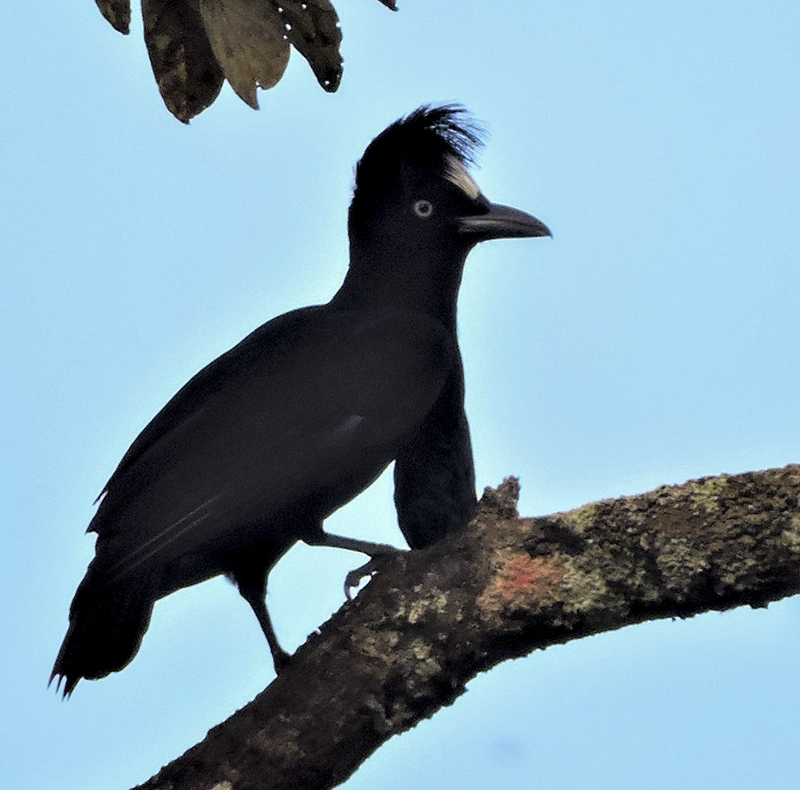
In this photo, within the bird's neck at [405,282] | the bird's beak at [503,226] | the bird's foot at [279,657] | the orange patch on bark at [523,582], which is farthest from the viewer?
the bird's beak at [503,226]

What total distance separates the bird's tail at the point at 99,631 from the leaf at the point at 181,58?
3.70 feet

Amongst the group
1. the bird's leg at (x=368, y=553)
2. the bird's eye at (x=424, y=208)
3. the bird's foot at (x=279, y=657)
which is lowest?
the bird's foot at (x=279, y=657)

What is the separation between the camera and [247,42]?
93.8 inches

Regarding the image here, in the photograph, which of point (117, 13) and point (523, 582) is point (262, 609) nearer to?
point (523, 582)

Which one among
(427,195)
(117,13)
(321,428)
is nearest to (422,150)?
(427,195)

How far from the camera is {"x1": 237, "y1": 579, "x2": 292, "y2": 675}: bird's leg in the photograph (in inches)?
132

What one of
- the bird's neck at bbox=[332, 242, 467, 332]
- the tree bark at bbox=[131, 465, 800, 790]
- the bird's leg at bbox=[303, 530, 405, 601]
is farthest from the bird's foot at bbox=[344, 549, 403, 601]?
the bird's neck at bbox=[332, 242, 467, 332]

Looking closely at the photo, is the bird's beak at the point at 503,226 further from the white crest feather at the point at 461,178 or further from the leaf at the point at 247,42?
the leaf at the point at 247,42

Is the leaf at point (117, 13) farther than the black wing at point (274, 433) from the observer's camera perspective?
No

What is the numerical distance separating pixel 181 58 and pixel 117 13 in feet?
0.55

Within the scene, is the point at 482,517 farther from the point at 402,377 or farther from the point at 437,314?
the point at 437,314

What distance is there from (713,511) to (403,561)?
24.5 inches

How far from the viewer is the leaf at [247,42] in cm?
234

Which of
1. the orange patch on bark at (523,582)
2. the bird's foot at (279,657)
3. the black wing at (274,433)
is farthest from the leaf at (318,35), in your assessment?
the bird's foot at (279,657)
